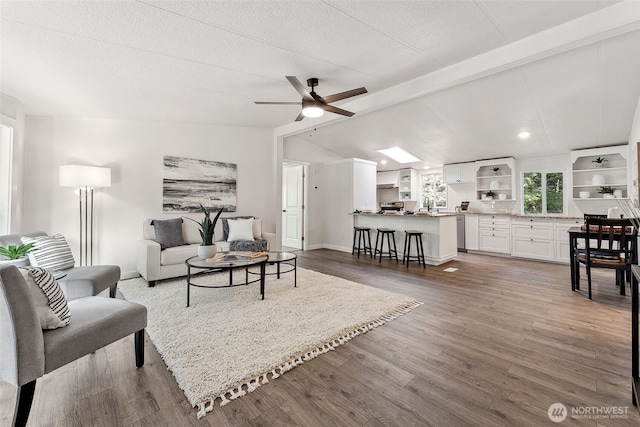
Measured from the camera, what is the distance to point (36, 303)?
56.5 inches

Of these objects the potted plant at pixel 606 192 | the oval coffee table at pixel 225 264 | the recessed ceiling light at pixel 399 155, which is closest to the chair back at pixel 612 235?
the potted plant at pixel 606 192

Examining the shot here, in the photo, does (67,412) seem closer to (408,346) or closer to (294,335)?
(294,335)

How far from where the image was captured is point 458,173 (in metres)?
6.90

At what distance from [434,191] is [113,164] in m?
7.31

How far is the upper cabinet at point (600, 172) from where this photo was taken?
5.04m

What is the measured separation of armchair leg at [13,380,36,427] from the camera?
1.27 m

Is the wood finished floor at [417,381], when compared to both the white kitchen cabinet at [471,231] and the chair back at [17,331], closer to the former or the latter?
the chair back at [17,331]

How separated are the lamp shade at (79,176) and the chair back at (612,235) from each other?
6.16 meters

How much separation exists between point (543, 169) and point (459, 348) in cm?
572

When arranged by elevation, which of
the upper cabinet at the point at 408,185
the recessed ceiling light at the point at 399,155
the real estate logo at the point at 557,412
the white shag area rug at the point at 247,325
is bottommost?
the real estate logo at the point at 557,412

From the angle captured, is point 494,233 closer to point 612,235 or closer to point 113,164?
point 612,235

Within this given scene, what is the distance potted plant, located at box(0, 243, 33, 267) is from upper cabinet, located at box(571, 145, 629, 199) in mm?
8311

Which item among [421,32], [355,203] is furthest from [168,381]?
[355,203]

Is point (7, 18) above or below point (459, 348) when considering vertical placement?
above
